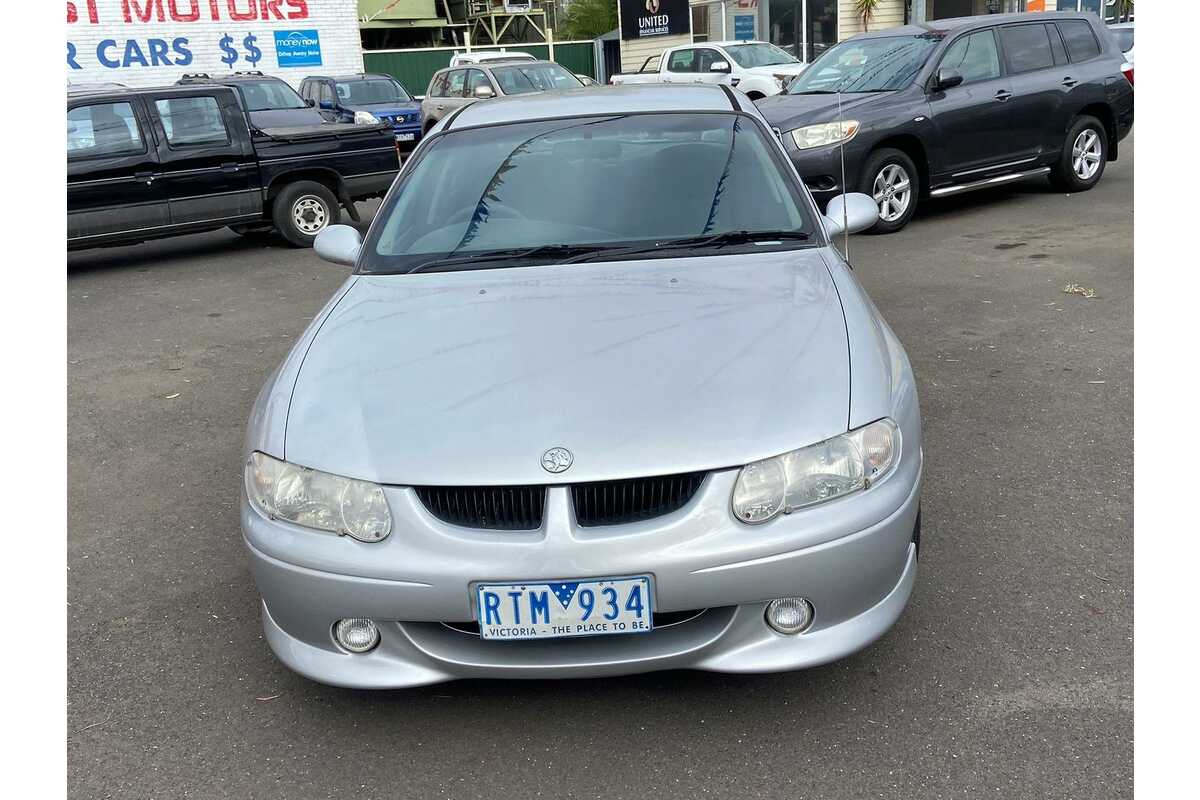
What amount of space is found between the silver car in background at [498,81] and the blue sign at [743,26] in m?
11.3

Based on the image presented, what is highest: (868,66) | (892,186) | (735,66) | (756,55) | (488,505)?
(756,55)

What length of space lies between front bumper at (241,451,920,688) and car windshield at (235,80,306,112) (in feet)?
43.3

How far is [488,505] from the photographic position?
98.6 inches

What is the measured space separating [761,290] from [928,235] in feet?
21.3

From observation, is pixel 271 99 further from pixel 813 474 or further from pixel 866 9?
pixel 866 9

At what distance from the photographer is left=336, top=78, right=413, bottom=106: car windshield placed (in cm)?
1836

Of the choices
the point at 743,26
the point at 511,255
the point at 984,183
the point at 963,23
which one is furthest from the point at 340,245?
the point at 743,26

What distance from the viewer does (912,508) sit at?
106 inches

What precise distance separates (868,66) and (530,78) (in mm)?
9024

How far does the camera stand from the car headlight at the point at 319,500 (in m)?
2.53

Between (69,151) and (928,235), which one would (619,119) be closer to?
(928,235)

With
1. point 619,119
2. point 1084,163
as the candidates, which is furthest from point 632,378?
point 1084,163

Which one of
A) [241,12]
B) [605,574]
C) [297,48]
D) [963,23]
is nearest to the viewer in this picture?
[605,574]

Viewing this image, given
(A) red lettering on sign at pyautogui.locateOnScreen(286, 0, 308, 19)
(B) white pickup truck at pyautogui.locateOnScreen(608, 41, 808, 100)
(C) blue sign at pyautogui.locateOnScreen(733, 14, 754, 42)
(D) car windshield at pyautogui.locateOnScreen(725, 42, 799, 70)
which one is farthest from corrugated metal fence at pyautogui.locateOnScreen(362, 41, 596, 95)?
(D) car windshield at pyautogui.locateOnScreen(725, 42, 799, 70)
